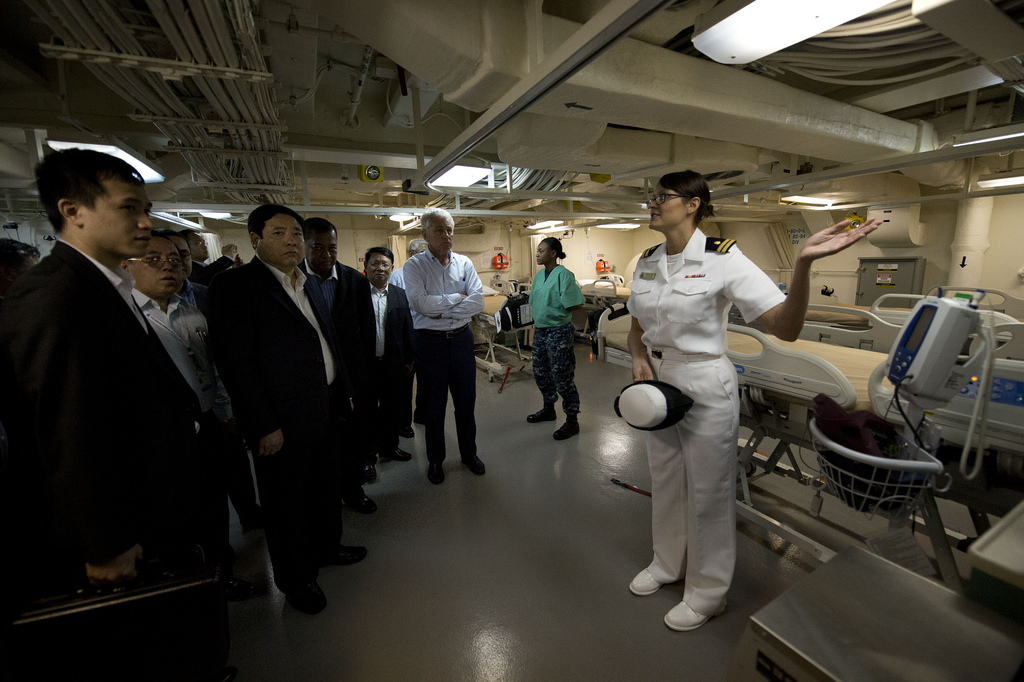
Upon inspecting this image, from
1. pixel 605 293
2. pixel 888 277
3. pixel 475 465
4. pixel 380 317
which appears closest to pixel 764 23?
pixel 380 317

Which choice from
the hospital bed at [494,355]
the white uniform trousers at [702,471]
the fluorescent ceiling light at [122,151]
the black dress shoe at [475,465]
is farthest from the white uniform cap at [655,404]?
the hospital bed at [494,355]

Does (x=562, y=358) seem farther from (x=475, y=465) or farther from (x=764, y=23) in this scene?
(x=764, y=23)

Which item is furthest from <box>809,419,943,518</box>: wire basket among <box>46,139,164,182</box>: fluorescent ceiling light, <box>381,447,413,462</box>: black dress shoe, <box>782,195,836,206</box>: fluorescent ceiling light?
<box>782,195,836,206</box>: fluorescent ceiling light

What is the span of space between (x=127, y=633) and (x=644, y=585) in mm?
1978

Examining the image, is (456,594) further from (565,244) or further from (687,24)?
(565,244)

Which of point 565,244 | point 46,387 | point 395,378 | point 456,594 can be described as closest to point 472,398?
point 395,378

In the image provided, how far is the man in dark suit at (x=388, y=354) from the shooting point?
11.1ft

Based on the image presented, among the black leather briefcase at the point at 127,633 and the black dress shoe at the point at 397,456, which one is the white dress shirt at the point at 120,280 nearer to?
the black leather briefcase at the point at 127,633

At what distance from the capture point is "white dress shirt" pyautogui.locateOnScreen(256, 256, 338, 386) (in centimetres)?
185

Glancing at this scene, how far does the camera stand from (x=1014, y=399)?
4.49 ft

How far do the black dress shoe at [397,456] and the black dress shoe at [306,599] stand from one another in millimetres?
1579

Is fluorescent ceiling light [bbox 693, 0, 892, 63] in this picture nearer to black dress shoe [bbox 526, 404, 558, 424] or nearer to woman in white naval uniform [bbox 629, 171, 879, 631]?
woman in white naval uniform [bbox 629, 171, 879, 631]

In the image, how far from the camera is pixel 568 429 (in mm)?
3924

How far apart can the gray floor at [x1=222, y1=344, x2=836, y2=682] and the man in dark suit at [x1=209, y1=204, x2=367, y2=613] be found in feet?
0.84
